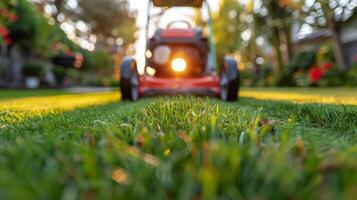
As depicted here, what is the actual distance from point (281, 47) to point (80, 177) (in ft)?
65.9

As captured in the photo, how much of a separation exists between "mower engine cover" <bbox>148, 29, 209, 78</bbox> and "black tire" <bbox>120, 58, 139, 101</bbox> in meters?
0.88

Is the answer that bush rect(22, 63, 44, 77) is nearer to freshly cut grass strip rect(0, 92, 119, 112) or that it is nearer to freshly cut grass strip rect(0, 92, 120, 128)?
freshly cut grass strip rect(0, 92, 119, 112)

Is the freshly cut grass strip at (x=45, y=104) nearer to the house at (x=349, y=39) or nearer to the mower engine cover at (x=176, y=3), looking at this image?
the mower engine cover at (x=176, y=3)

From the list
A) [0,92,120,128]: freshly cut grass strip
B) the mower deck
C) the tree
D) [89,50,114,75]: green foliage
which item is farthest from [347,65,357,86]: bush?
the tree

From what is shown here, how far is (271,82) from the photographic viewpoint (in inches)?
639

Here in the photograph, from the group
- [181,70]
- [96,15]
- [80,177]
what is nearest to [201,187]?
[80,177]

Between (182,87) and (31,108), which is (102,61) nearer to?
(182,87)

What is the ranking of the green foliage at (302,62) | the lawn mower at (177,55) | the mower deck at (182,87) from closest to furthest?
the mower deck at (182,87) < the lawn mower at (177,55) < the green foliage at (302,62)

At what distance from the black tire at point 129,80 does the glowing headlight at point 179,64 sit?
3.00 ft

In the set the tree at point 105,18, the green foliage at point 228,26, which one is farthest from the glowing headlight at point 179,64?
the tree at point 105,18

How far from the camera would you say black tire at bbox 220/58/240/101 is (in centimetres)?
451

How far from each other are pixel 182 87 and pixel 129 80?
26.3 inches

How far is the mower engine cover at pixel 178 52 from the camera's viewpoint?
5.86 metres

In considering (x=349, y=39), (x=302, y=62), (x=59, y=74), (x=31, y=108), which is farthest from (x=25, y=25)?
(x=349, y=39)
